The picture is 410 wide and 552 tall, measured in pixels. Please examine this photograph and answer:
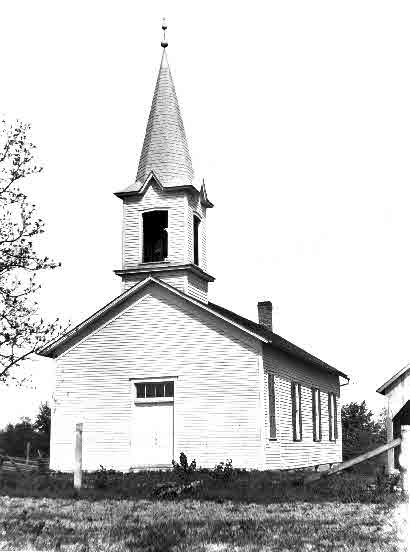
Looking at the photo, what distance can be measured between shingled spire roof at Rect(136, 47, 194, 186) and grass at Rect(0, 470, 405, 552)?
12.2m

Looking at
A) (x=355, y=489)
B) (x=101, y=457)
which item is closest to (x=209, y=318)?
(x=101, y=457)

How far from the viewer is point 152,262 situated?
90.2 feet

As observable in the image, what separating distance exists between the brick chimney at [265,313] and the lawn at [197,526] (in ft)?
78.0

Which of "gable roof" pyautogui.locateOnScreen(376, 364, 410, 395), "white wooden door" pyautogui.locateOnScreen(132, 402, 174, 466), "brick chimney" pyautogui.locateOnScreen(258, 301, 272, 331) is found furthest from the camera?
"brick chimney" pyautogui.locateOnScreen(258, 301, 272, 331)

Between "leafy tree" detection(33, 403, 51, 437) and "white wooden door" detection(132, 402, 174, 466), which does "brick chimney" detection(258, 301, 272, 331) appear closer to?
"leafy tree" detection(33, 403, 51, 437)

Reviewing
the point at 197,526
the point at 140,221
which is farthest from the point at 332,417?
the point at 197,526

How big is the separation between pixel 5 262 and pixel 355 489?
10.8 metres

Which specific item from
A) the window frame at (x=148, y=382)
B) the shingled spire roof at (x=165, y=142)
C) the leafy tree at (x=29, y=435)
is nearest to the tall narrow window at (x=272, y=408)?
the window frame at (x=148, y=382)

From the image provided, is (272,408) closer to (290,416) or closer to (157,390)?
(290,416)

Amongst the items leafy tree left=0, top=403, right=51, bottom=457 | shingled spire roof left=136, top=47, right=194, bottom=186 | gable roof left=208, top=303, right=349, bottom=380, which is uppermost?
shingled spire roof left=136, top=47, right=194, bottom=186

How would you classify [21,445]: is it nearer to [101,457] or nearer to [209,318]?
[101,457]

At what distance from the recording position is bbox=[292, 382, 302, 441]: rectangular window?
28953 mm

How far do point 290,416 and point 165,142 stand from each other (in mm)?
10629

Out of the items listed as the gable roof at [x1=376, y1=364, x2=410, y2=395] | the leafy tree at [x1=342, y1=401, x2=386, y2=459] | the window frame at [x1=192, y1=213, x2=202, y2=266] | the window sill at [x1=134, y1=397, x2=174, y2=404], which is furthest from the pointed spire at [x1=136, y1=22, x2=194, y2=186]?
the leafy tree at [x1=342, y1=401, x2=386, y2=459]
